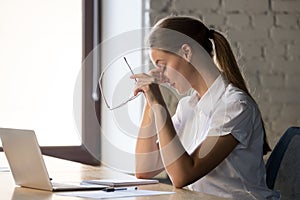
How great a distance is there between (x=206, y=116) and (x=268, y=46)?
1.25 m

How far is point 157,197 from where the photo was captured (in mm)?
1704

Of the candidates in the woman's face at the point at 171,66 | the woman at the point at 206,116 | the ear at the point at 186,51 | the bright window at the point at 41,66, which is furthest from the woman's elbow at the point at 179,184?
the bright window at the point at 41,66

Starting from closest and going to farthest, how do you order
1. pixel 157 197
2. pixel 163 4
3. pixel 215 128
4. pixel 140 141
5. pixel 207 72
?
pixel 157 197 < pixel 215 128 < pixel 207 72 < pixel 140 141 < pixel 163 4

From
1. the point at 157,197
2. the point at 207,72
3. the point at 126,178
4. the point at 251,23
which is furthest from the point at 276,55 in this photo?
the point at 157,197

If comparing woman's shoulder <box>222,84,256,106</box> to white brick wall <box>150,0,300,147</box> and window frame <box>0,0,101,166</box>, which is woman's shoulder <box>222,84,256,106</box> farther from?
window frame <box>0,0,101,166</box>

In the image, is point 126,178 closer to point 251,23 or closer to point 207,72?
point 207,72

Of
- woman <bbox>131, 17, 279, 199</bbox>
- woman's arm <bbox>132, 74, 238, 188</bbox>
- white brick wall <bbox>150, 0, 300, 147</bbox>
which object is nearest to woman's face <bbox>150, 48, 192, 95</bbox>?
woman <bbox>131, 17, 279, 199</bbox>

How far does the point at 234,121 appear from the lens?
216 cm

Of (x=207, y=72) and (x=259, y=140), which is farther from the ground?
(x=207, y=72)

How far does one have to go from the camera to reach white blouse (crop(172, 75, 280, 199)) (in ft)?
7.09

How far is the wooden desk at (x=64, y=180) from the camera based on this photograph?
1705 mm

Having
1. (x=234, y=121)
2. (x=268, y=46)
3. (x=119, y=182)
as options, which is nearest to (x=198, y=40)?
(x=234, y=121)

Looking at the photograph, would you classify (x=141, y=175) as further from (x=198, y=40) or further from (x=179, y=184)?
(x=198, y=40)

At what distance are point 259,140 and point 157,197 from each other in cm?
65
